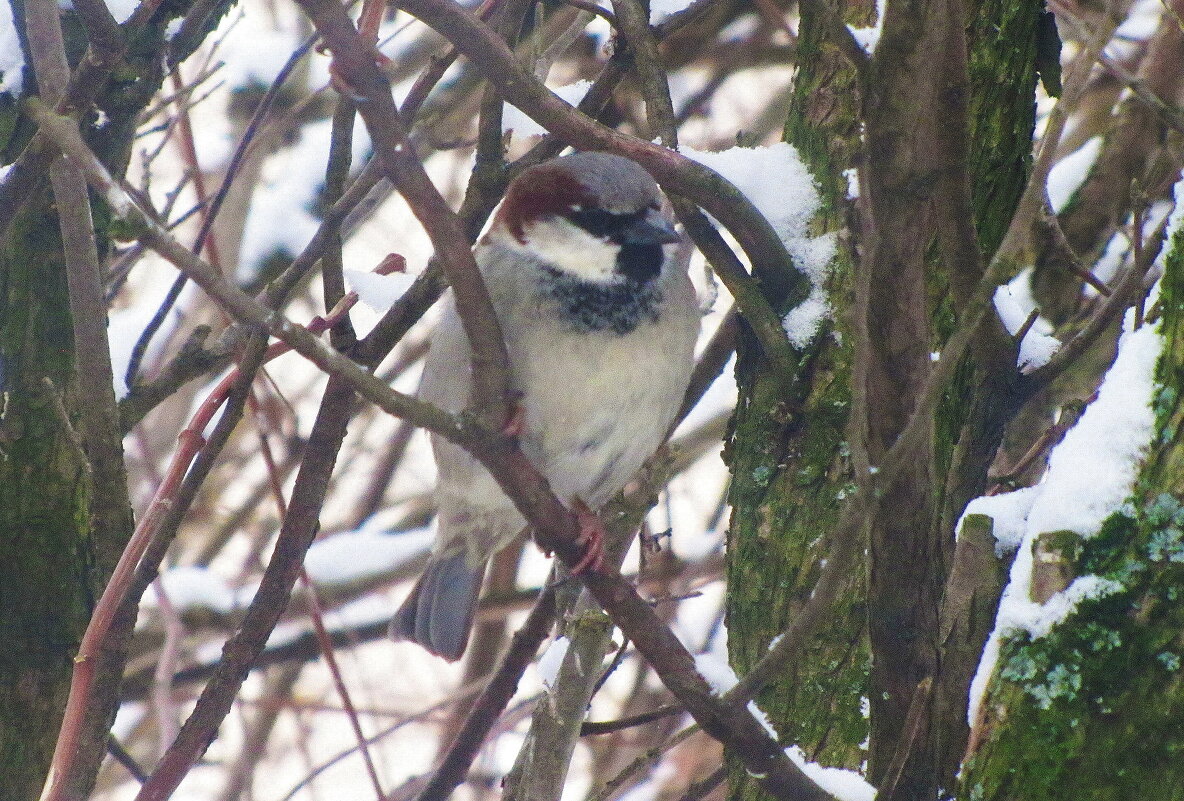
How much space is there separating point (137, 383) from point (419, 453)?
2660 mm

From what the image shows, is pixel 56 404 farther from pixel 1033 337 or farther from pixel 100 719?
pixel 1033 337

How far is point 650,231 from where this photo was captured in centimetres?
248

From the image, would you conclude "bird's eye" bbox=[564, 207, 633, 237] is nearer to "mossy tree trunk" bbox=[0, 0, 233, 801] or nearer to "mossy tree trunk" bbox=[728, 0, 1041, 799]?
"mossy tree trunk" bbox=[728, 0, 1041, 799]

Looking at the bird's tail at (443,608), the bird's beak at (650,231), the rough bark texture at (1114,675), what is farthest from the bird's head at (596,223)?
the rough bark texture at (1114,675)

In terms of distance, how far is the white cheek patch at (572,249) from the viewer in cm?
245

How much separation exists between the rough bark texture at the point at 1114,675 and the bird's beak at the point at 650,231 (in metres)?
1.14

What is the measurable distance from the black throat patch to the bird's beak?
2.7 inches

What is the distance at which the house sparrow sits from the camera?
7.80ft

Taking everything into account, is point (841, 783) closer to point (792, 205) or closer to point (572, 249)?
point (792, 205)

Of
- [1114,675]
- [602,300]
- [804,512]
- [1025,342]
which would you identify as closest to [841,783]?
[1114,675]

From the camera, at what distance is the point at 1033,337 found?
2.12m

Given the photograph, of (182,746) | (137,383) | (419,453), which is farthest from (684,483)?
(182,746)

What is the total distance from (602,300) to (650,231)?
161 mm

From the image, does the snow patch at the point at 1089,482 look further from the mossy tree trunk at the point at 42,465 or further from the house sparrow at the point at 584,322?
the mossy tree trunk at the point at 42,465
